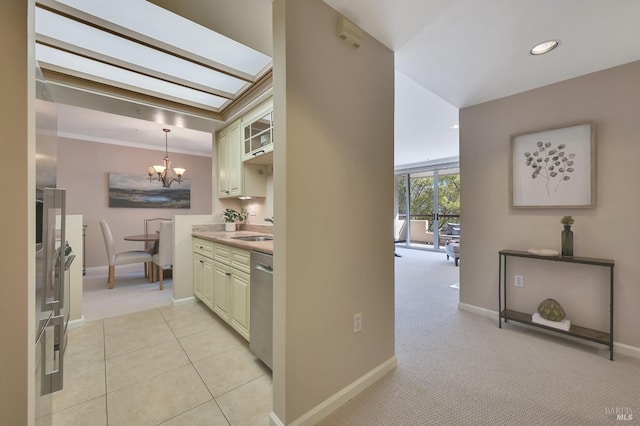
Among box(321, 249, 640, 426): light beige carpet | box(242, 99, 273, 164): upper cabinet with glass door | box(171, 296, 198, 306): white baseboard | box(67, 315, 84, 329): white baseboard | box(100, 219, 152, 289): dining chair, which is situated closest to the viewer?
box(321, 249, 640, 426): light beige carpet

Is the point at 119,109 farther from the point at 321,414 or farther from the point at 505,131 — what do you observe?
the point at 505,131

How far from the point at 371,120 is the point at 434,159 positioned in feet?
20.7

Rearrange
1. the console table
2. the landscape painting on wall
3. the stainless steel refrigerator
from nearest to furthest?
the stainless steel refrigerator, the console table, the landscape painting on wall

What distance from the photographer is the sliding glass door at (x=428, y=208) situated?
24.3 feet

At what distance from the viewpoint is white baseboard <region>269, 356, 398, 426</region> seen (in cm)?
139

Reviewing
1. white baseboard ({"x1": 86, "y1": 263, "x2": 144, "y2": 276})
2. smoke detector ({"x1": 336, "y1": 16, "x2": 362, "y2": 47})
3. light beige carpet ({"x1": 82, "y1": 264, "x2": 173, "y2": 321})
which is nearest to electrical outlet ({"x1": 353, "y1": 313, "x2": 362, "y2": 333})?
smoke detector ({"x1": 336, "y1": 16, "x2": 362, "y2": 47})

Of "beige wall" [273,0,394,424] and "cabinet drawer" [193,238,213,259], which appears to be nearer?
"beige wall" [273,0,394,424]

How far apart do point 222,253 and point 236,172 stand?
137 centimetres

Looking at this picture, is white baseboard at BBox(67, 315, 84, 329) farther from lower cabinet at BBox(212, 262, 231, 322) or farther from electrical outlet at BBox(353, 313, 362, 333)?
electrical outlet at BBox(353, 313, 362, 333)

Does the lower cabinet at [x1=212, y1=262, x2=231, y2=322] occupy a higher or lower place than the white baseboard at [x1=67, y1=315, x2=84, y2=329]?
higher

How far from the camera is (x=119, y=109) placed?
10.1ft

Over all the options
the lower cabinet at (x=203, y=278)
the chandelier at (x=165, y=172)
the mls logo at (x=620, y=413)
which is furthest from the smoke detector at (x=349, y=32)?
the chandelier at (x=165, y=172)

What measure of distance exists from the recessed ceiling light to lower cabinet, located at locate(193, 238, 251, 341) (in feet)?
8.91

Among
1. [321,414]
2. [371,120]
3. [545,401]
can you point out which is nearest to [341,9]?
[371,120]
